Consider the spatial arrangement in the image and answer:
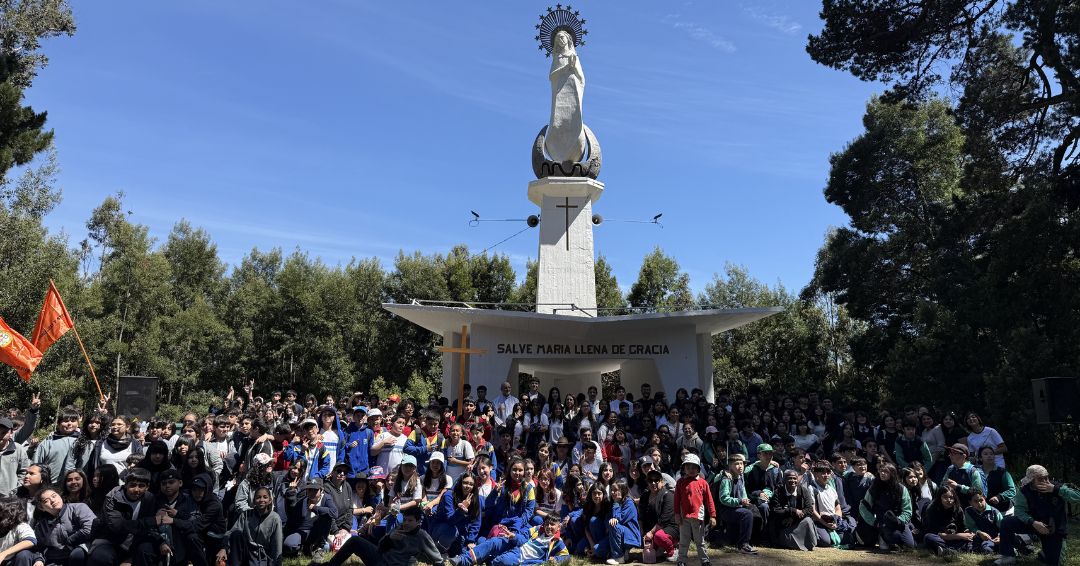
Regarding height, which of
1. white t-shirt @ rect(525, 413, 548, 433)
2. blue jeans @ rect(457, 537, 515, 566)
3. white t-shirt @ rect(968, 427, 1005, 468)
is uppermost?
white t-shirt @ rect(525, 413, 548, 433)

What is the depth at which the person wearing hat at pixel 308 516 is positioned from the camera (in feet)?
25.1

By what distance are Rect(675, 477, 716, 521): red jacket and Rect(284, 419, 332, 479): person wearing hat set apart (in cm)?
416

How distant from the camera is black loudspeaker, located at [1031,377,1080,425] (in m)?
9.27

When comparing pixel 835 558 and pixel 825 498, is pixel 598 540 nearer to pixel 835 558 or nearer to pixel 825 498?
pixel 835 558

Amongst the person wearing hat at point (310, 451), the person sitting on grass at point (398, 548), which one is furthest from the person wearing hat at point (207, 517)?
the person wearing hat at point (310, 451)

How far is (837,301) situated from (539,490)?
19071 mm

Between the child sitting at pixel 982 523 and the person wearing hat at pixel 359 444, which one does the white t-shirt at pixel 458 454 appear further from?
the child sitting at pixel 982 523

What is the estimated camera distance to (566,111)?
1673 cm

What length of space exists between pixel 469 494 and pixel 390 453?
5.32 feet

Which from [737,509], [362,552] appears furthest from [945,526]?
[362,552]

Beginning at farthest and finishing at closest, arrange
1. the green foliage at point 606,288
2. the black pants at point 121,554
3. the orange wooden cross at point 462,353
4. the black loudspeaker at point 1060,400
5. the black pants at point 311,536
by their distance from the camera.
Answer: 1. the green foliage at point 606,288
2. the orange wooden cross at point 462,353
3. the black loudspeaker at point 1060,400
4. the black pants at point 311,536
5. the black pants at point 121,554

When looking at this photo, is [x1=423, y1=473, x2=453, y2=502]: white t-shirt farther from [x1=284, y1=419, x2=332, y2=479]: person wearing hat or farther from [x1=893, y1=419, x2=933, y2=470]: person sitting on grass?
[x1=893, y1=419, x2=933, y2=470]: person sitting on grass

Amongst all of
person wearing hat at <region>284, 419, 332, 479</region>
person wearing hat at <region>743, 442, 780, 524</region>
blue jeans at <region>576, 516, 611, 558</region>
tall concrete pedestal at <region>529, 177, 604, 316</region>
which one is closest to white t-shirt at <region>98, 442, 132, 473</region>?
person wearing hat at <region>284, 419, 332, 479</region>

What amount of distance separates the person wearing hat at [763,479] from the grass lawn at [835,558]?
1.71 ft
